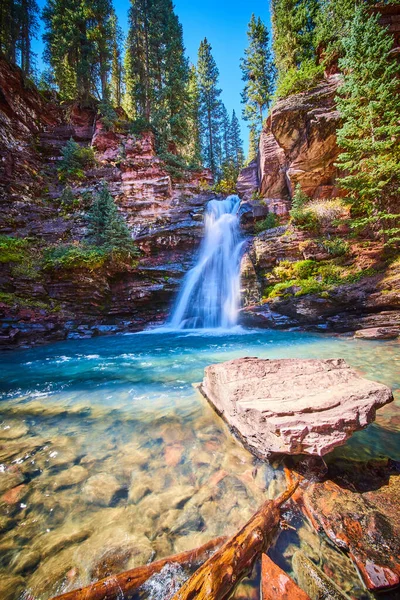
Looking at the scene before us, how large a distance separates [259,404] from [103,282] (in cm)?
1257

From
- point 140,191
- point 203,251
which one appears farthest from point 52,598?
point 140,191

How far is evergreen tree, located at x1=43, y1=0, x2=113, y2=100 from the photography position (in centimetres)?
2105

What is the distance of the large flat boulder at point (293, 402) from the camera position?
2.47 metres

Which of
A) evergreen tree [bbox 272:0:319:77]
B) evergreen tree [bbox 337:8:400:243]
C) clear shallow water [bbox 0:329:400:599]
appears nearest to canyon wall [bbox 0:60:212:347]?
clear shallow water [bbox 0:329:400:599]

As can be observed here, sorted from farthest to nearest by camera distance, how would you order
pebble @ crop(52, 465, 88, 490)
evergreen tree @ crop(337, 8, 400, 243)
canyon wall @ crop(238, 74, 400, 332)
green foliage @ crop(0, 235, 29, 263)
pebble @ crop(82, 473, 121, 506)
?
green foliage @ crop(0, 235, 29, 263) < evergreen tree @ crop(337, 8, 400, 243) < canyon wall @ crop(238, 74, 400, 332) < pebble @ crop(52, 465, 88, 490) < pebble @ crop(82, 473, 121, 506)

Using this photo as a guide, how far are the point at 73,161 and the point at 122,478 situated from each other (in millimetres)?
22047

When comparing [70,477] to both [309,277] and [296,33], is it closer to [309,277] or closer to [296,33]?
[309,277]

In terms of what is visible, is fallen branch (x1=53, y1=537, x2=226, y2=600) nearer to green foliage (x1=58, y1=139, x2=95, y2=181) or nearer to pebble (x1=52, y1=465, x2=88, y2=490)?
pebble (x1=52, y1=465, x2=88, y2=490)

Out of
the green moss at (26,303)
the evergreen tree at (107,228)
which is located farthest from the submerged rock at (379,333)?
the green moss at (26,303)

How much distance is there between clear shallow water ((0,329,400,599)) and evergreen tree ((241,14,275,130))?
2906 centimetres

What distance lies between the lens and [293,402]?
9.61 ft

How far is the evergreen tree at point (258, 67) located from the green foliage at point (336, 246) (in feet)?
68.3

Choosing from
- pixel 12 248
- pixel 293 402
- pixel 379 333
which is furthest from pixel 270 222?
pixel 12 248

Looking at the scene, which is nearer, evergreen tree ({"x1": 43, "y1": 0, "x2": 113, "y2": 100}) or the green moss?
the green moss
